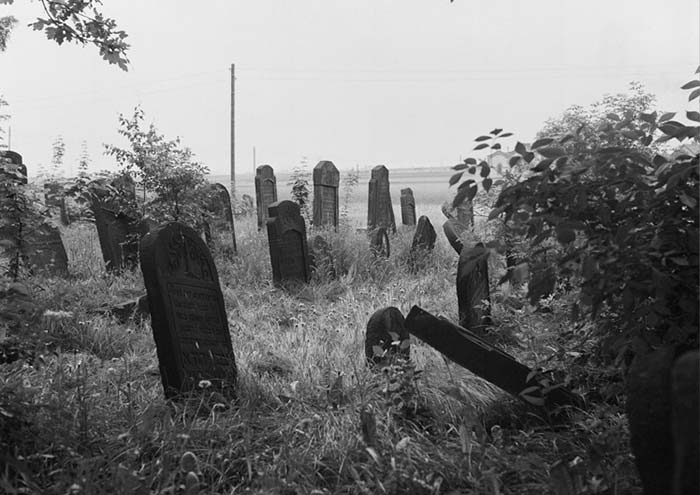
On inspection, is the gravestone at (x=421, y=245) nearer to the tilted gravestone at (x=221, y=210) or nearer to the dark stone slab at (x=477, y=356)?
the tilted gravestone at (x=221, y=210)

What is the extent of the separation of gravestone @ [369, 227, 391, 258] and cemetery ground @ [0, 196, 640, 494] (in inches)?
174

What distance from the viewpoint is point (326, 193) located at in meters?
14.8

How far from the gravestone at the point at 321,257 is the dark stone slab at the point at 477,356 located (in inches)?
213

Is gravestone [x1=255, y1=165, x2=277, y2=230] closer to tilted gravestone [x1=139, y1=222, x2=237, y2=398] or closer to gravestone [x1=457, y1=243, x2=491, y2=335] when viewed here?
gravestone [x1=457, y1=243, x2=491, y2=335]

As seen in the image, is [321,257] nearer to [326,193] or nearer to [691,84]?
[326,193]

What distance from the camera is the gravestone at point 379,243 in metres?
11.2

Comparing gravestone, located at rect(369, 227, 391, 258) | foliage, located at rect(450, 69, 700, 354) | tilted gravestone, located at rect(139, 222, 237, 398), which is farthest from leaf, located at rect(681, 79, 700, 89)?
gravestone, located at rect(369, 227, 391, 258)

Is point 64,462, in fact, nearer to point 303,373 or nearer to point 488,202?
point 303,373

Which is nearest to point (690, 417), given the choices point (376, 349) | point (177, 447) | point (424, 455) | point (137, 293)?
point (424, 455)

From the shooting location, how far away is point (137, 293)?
8.40m

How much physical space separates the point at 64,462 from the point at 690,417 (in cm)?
280

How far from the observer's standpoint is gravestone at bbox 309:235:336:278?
9.91 meters

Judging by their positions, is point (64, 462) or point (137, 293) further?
point (137, 293)

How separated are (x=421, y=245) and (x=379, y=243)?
641mm
